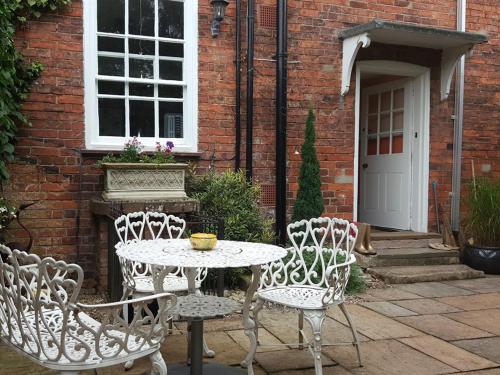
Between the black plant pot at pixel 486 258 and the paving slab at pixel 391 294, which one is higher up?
the black plant pot at pixel 486 258

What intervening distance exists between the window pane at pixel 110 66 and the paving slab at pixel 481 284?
164 inches

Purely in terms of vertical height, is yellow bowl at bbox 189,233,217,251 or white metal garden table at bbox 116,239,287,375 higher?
yellow bowl at bbox 189,233,217,251

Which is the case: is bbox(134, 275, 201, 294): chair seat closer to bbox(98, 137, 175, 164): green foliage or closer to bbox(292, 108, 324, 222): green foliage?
bbox(98, 137, 175, 164): green foliage

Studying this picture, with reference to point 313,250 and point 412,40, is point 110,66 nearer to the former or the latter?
point 313,250

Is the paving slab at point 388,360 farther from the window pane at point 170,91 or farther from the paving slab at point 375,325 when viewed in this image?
the window pane at point 170,91

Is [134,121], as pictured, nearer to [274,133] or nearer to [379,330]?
[274,133]

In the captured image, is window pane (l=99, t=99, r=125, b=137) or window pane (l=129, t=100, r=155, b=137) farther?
window pane (l=129, t=100, r=155, b=137)

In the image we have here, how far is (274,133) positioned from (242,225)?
53.1 inches

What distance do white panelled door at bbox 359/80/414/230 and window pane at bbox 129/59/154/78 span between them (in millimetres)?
3439

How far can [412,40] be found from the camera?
6109 millimetres

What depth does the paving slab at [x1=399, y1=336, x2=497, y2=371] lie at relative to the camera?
3.12 m

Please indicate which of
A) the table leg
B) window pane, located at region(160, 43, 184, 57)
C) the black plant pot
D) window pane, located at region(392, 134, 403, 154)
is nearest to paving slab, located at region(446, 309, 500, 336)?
the black plant pot

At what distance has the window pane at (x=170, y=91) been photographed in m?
5.42

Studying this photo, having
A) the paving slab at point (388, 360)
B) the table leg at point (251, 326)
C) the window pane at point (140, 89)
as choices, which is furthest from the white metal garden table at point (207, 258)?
the window pane at point (140, 89)
